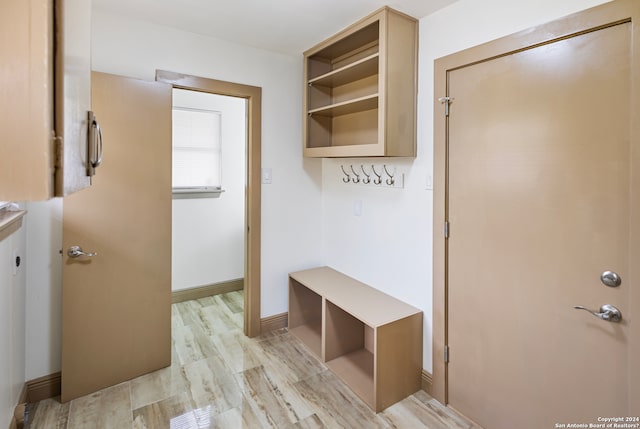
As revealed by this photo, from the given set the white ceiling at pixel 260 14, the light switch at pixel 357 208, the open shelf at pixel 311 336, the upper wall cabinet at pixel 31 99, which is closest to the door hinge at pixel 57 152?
the upper wall cabinet at pixel 31 99

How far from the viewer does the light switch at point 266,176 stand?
2.87m

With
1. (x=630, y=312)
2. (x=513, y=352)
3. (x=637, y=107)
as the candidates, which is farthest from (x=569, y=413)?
(x=637, y=107)

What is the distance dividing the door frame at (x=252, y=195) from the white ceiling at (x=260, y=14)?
0.39 m

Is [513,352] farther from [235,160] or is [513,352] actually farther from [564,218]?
[235,160]

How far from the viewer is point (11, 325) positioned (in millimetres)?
1669

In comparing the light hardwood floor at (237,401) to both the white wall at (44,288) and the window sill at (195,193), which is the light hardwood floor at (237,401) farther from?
the window sill at (195,193)

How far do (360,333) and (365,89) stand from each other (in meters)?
1.88

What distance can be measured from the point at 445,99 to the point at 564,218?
2.94ft

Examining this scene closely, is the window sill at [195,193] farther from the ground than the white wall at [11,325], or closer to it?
farther from the ground

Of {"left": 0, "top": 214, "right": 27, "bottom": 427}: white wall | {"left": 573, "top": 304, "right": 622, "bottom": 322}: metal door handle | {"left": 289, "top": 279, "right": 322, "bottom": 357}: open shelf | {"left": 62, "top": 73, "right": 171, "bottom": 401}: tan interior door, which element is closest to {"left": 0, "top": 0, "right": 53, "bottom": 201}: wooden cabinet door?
{"left": 0, "top": 214, "right": 27, "bottom": 427}: white wall

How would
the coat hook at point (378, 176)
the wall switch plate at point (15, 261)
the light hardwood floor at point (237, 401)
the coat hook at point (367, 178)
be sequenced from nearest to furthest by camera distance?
the wall switch plate at point (15, 261) → the light hardwood floor at point (237, 401) → the coat hook at point (378, 176) → the coat hook at point (367, 178)

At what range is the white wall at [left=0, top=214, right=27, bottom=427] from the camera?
59.4 inches

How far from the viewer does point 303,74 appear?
113 inches

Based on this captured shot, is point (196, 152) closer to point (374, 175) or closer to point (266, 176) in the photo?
point (266, 176)
